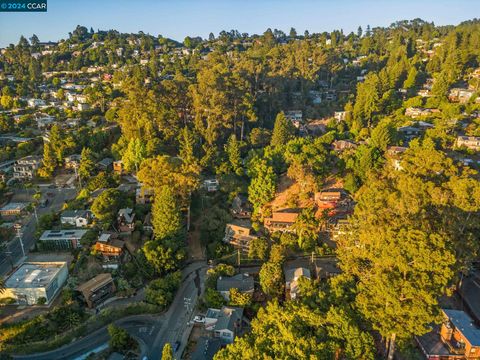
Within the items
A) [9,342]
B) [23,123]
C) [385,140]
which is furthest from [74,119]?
[385,140]

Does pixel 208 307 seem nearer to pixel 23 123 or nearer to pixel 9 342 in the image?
pixel 9 342

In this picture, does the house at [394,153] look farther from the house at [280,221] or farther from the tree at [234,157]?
the tree at [234,157]

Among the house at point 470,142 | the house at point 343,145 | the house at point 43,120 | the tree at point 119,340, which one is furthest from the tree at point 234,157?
the house at point 43,120

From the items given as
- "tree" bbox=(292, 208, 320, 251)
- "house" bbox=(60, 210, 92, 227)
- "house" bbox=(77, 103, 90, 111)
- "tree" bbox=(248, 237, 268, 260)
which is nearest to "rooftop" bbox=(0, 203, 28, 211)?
"house" bbox=(60, 210, 92, 227)

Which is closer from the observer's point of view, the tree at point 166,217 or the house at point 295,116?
the tree at point 166,217

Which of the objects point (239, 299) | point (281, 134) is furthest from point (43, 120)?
point (239, 299)

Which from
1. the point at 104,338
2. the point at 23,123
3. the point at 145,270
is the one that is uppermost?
the point at 23,123
